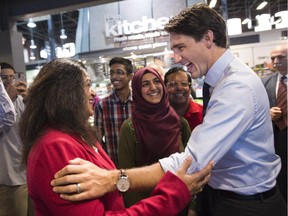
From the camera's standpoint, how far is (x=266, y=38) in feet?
23.6

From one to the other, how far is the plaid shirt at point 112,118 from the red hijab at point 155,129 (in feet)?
2.17

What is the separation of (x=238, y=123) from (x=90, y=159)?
22.5 inches

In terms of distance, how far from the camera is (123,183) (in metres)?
1.11

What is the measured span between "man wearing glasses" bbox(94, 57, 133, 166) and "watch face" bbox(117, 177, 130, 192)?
6.22 feet

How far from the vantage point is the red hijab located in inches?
88.9

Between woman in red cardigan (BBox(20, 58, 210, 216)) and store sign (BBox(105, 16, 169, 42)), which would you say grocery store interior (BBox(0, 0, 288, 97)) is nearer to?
store sign (BBox(105, 16, 169, 42))

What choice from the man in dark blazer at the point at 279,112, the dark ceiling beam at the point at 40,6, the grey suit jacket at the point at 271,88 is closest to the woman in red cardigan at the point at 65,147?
the man in dark blazer at the point at 279,112

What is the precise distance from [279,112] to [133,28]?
18.0ft

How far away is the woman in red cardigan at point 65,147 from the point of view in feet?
3.22

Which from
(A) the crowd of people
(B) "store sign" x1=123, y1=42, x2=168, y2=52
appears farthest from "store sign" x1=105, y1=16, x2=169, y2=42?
(A) the crowd of people

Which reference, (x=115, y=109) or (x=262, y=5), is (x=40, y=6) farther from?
(x=262, y=5)

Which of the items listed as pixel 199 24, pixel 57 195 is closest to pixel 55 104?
pixel 57 195

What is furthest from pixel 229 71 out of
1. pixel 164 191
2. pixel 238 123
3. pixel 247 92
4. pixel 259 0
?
pixel 259 0

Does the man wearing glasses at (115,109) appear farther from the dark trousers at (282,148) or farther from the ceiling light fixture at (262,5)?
the ceiling light fixture at (262,5)
